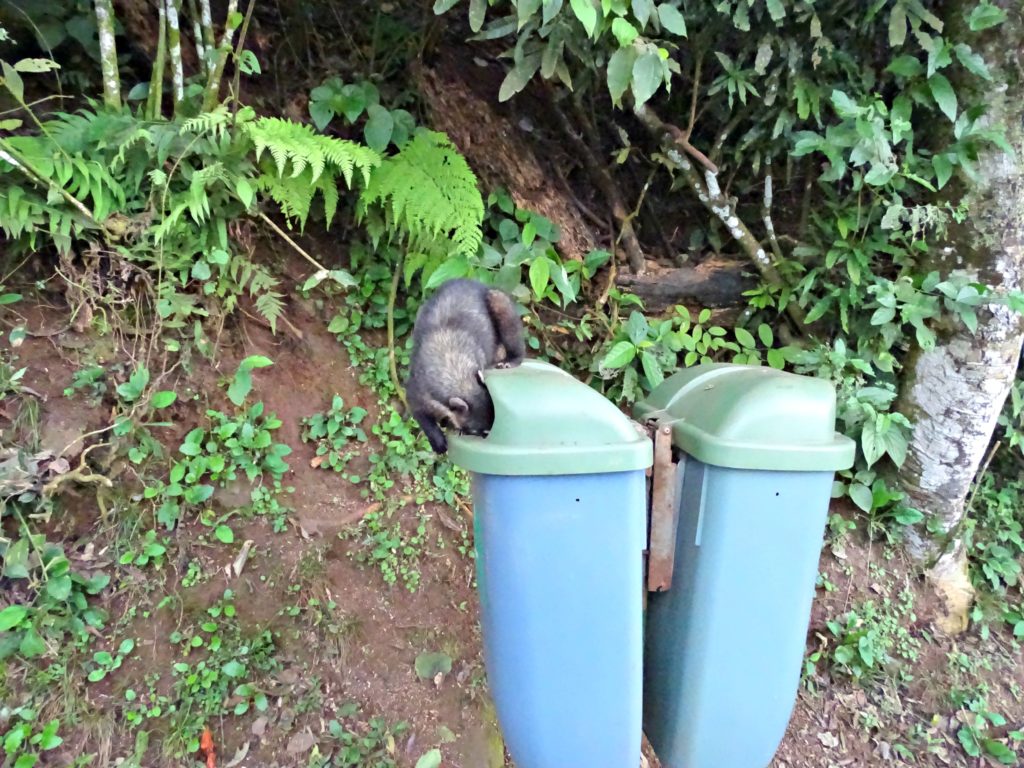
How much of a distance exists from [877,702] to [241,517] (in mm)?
3343

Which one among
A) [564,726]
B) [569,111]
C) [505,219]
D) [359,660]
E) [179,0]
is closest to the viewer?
[564,726]

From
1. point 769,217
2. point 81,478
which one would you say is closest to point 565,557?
point 81,478

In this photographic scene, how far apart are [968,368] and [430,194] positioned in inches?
117

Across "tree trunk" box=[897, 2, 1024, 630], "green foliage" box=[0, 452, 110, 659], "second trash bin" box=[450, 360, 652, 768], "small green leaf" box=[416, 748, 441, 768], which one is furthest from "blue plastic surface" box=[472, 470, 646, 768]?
"tree trunk" box=[897, 2, 1024, 630]

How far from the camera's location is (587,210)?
176 inches

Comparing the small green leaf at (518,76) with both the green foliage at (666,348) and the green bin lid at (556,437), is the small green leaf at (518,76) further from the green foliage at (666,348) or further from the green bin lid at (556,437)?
the green bin lid at (556,437)

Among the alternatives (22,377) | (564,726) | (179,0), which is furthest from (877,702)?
(179,0)

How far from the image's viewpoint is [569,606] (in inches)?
67.2

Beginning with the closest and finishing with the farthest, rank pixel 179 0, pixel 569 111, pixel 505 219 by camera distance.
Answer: pixel 179 0, pixel 505 219, pixel 569 111

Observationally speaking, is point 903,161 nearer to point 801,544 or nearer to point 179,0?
point 801,544

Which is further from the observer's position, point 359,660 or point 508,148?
point 508,148

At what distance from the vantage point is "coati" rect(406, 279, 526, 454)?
2.21 meters

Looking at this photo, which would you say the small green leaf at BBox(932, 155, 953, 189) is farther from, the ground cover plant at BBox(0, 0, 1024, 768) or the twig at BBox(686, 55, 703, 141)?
the twig at BBox(686, 55, 703, 141)

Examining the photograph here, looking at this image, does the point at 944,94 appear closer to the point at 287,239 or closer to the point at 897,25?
the point at 897,25
